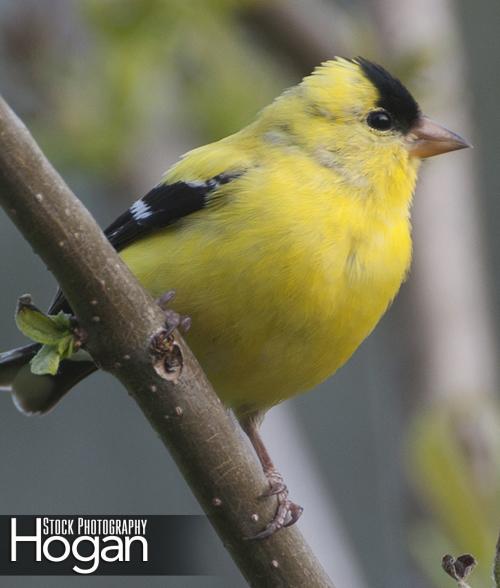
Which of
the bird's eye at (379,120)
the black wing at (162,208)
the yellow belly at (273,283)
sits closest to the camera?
the yellow belly at (273,283)

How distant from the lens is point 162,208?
3814mm

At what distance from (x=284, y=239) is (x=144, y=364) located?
86cm

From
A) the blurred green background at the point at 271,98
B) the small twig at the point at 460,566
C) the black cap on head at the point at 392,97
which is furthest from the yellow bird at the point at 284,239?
the small twig at the point at 460,566

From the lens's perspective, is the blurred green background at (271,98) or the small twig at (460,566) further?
the blurred green background at (271,98)

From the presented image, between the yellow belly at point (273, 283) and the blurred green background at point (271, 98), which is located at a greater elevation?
the blurred green background at point (271, 98)

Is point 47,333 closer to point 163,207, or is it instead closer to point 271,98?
point 163,207

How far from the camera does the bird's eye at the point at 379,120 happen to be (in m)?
4.14

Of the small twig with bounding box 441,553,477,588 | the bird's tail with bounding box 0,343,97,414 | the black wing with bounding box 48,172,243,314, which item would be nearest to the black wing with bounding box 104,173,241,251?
the black wing with bounding box 48,172,243,314

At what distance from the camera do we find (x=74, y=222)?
2535 mm

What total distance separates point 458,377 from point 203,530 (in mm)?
1593

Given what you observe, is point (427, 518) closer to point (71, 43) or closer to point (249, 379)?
point (249, 379)

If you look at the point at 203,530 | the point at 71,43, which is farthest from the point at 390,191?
the point at 71,43

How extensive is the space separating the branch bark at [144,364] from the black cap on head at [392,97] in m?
1.70

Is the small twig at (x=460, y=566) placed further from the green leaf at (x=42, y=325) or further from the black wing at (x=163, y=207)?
the black wing at (x=163, y=207)
